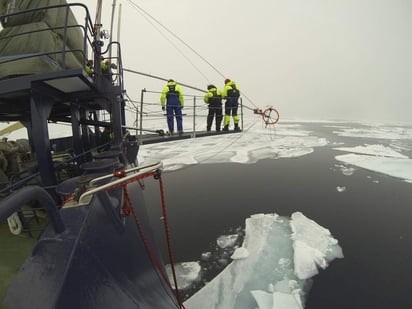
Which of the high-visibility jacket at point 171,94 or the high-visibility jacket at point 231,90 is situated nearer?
the high-visibility jacket at point 171,94

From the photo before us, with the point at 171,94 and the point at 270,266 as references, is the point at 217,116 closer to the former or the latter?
the point at 171,94

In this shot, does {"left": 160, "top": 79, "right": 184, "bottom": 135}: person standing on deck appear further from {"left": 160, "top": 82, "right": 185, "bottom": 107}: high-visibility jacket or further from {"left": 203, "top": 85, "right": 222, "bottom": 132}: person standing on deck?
{"left": 203, "top": 85, "right": 222, "bottom": 132}: person standing on deck

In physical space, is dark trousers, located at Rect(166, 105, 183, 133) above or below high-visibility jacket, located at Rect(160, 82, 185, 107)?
below

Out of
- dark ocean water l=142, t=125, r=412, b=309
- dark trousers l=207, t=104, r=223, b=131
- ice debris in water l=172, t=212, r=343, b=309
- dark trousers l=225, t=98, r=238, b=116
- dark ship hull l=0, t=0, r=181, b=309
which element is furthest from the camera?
dark trousers l=207, t=104, r=223, b=131

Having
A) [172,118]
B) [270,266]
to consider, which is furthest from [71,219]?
[172,118]

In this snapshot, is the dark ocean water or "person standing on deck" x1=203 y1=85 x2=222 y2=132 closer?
the dark ocean water

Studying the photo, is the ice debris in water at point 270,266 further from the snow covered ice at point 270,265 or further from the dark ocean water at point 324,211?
the dark ocean water at point 324,211

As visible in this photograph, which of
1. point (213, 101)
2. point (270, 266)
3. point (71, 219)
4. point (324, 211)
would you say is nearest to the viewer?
point (71, 219)

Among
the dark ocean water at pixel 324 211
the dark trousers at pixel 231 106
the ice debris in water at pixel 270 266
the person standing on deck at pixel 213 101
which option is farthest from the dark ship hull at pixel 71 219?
the dark trousers at pixel 231 106

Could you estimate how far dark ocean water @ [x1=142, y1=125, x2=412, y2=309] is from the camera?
3292 millimetres

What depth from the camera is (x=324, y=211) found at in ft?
18.0

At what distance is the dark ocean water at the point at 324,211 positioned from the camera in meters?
3.29

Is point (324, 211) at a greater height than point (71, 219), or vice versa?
point (71, 219)

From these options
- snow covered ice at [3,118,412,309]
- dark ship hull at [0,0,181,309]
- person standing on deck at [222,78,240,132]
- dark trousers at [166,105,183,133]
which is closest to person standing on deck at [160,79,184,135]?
dark trousers at [166,105,183,133]
